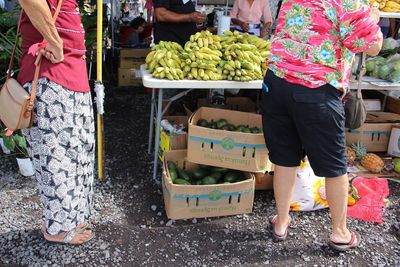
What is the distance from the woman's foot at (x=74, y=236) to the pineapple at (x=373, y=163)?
8.06 feet

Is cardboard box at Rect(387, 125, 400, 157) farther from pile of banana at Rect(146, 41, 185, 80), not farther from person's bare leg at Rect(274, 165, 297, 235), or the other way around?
pile of banana at Rect(146, 41, 185, 80)

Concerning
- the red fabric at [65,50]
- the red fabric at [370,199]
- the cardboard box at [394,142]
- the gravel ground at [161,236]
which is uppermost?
the red fabric at [65,50]

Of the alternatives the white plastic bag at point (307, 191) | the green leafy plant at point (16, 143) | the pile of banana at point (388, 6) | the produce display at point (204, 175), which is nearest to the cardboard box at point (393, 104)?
the pile of banana at point (388, 6)

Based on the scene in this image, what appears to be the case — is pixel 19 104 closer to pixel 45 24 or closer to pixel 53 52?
pixel 53 52

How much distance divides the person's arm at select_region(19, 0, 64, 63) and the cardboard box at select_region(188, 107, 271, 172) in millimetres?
1180

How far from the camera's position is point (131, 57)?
6.09 meters

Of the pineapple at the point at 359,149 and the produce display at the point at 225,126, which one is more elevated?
the produce display at the point at 225,126

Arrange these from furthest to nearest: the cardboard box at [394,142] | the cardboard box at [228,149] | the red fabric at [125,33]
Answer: the red fabric at [125,33]
the cardboard box at [394,142]
the cardboard box at [228,149]

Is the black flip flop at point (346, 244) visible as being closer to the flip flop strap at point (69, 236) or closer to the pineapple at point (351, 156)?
the pineapple at point (351, 156)

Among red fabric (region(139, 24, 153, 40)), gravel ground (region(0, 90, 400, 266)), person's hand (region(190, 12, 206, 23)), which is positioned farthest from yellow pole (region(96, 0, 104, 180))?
red fabric (region(139, 24, 153, 40))

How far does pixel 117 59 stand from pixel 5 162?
3.46 m

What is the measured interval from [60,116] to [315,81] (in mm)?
1443

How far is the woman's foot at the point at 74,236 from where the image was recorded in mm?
2656

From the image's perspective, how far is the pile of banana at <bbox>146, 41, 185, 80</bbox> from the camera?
3029 millimetres
